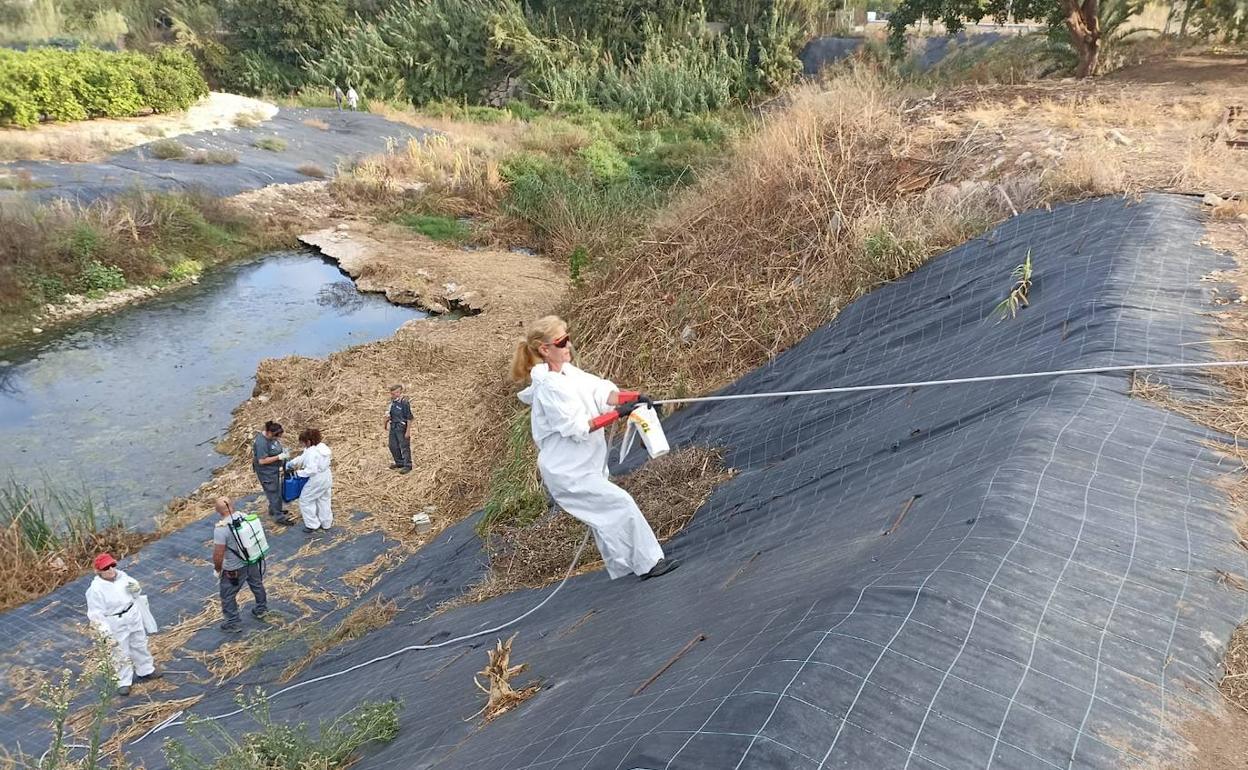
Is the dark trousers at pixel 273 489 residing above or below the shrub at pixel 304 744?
below

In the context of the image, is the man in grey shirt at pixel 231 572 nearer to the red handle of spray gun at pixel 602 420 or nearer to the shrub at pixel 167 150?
the red handle of spray gun at pixel 602 420

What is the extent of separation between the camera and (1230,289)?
456 cm

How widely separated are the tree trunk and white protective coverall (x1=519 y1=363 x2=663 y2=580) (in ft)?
38.0

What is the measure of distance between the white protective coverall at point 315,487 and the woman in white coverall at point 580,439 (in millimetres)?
3557

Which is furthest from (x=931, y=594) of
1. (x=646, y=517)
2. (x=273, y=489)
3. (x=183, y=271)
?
(x=183, y=271)

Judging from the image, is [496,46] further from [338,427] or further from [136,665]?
[136,665]

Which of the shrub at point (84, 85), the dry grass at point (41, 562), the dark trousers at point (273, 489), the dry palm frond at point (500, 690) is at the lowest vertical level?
the dry grass at point (41, 562)

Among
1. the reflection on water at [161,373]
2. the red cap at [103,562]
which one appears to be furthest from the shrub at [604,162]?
the red cap at [103,562]

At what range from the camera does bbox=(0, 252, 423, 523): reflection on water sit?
8.68 metres

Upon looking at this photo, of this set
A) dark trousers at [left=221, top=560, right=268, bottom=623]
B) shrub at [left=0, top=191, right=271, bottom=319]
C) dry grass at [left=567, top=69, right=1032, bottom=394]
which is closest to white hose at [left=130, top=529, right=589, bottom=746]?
dark trousers at [left=221, top=560, right=268, bottom=623]

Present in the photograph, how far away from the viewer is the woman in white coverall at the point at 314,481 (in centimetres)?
696

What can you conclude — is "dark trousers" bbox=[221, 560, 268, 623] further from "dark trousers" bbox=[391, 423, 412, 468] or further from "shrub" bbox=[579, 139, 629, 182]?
"shrub" bbox=[579, 139, 629, 182]

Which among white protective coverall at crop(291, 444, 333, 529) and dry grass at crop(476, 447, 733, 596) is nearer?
dry grass at crop(476, 447, 733, 596)

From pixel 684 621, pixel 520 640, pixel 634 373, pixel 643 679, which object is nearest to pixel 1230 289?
pixel 684 621
